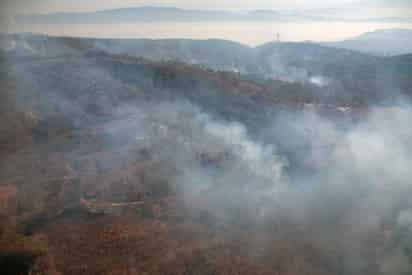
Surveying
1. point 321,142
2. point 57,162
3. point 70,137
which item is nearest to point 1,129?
point 70,137

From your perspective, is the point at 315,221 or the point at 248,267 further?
the point at 315,221

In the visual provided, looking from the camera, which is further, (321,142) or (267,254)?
(321,142)

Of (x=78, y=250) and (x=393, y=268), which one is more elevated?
(x=393, y=268)

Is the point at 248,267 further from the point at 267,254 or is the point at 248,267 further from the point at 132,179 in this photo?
the point at 132,179

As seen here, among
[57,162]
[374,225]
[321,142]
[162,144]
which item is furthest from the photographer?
[321,142]

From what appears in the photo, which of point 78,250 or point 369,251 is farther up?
point 369,251

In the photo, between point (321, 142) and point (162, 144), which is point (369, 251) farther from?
point (162, 144)

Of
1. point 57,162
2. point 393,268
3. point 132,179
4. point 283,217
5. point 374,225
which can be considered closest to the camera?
point 393,268

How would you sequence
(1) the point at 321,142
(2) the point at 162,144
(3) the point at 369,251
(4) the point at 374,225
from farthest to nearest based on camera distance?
(1) the point at 321,142, (2) the point at 162,144, (4) the point at 374,225, (3) the point at 369,251

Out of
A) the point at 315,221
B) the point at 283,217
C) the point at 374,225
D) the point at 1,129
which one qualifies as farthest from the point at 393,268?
the point at 1,129
